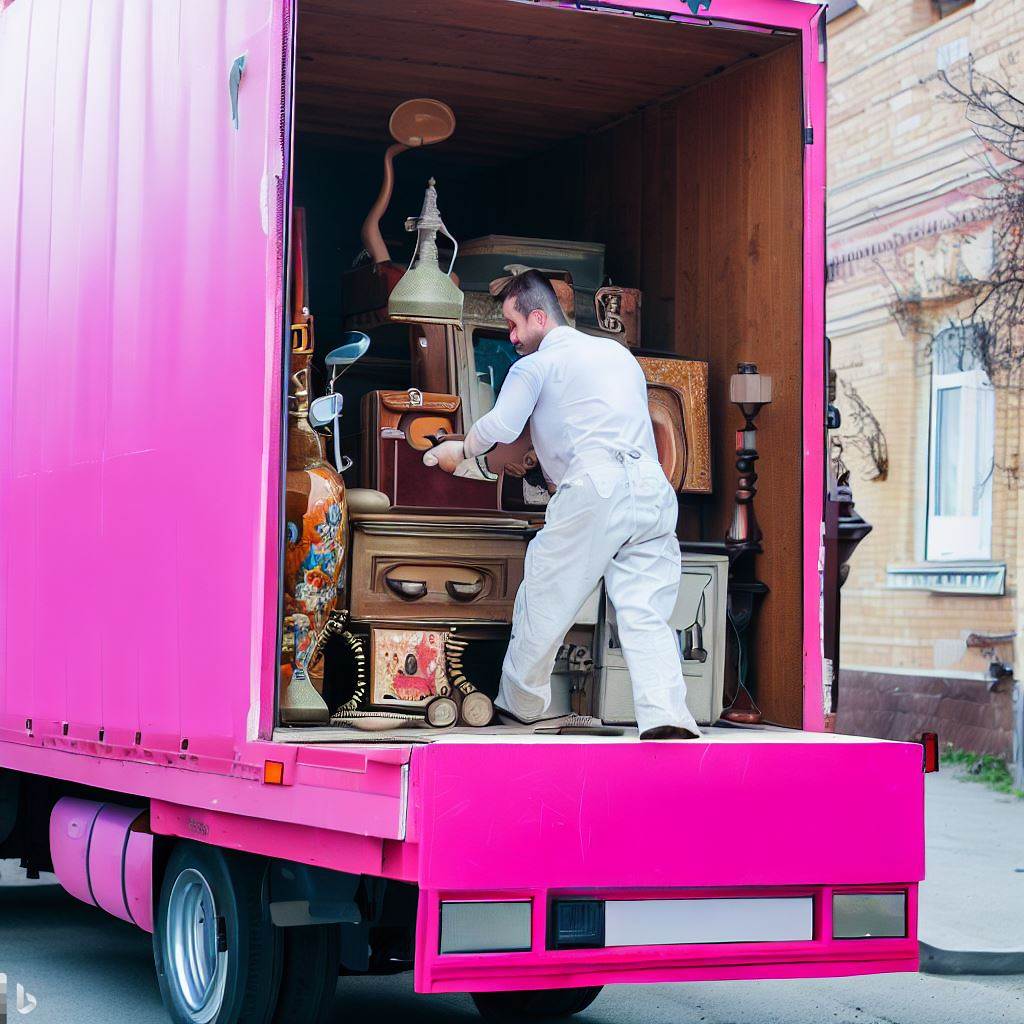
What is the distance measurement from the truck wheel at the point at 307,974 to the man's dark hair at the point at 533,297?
6.81ft

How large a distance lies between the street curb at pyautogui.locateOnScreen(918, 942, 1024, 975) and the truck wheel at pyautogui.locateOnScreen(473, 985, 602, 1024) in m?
1.73

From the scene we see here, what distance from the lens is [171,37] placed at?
6.13m

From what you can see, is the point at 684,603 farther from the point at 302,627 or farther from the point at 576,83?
the point at 576,83

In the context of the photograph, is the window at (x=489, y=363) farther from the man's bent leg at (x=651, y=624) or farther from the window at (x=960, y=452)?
the window at (x=960, y=452)

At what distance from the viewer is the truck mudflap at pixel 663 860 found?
4668 mm

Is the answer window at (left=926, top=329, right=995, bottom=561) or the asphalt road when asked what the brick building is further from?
the asphalt road

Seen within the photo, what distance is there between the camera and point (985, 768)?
530 inches

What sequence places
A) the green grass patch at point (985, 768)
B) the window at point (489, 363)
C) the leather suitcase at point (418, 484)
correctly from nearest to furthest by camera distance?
the leather suitcase at point (418, 484)
the window at point (489, 363)
the green grass patch at point (985, 768)

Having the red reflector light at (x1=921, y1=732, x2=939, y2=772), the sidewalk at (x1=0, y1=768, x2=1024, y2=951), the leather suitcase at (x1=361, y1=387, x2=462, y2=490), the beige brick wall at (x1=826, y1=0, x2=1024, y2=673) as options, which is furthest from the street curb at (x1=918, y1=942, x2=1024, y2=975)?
the beige brick wall at (x1=826, y1=0, x2=1024, y2=673)

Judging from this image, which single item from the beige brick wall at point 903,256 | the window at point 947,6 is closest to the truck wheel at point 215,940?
the beige brick wall at point 903,256

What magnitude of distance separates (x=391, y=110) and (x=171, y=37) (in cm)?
188

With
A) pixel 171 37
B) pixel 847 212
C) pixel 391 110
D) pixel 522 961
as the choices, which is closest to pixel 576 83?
pixel 391 110

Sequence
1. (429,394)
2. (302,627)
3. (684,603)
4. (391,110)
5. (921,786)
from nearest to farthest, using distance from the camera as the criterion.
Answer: (921,786)
(302,627)
(684,603)
(429,394)
(391,110)

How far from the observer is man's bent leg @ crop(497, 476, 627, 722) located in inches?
227
